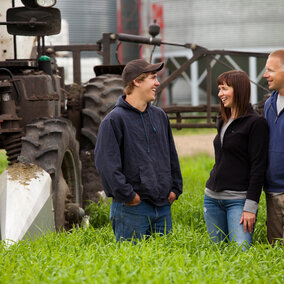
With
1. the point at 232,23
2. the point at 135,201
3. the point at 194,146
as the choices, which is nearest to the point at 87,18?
the point at 232,23

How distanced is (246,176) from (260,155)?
179mm

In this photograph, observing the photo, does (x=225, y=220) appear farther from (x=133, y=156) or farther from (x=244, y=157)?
(x=133, y=156)

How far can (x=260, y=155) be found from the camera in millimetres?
3844

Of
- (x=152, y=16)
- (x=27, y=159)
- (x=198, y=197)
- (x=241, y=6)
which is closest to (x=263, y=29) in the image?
(x=241, y=6)

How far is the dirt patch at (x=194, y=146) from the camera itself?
13.7 metres

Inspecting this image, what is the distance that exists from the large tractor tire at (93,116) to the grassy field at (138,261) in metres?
2.31

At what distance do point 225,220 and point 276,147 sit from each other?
592mm

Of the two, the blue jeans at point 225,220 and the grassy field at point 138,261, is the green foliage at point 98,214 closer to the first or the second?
the grassy field at point 138,261

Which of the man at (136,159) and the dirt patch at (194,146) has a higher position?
the man at (136,159)

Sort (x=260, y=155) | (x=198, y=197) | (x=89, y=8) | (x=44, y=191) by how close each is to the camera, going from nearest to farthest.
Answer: (x=260, y=155) < (x=44, y=191) < (x=198, y=197) < (x=89, y=8)

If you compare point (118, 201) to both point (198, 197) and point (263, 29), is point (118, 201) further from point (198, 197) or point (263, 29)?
point (263, 29)

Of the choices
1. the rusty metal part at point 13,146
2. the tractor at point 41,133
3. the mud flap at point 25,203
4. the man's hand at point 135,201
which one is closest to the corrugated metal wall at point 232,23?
the tractor at point 41,133

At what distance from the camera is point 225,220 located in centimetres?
408

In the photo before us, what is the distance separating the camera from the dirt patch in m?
13.7
